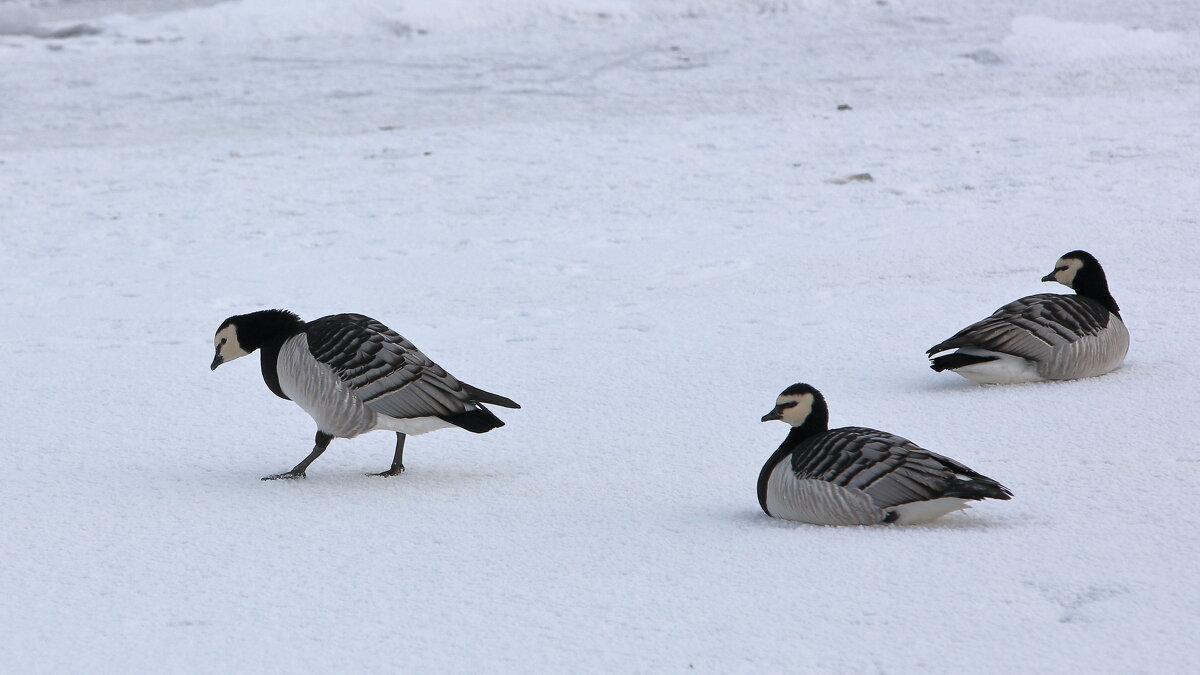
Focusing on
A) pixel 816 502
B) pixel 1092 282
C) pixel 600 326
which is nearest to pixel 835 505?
pixel 816 502

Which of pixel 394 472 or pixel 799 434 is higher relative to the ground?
pixel 799 434

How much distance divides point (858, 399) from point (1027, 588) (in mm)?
2031

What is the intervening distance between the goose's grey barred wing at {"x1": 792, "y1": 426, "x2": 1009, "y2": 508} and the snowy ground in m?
0.14

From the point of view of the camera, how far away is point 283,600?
10.3 feet

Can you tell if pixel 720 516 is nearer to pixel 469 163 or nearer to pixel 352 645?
pixel 352 645

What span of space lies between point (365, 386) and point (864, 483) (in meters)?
1.68

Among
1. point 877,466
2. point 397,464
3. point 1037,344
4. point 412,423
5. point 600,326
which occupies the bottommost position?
point 600,326

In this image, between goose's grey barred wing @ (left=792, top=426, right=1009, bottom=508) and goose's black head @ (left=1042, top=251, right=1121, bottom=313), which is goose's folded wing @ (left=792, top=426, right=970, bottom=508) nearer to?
goose's grey barred wing @ (left=792, top=426, right=1009, bottom=508)

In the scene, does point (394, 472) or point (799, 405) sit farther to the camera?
point (394, 472)

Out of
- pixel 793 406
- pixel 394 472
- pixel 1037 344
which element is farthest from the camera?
pixel 1037 344

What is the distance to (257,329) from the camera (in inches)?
172

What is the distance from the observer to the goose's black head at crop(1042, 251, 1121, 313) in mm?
5312

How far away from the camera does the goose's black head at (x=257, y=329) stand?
4.34m

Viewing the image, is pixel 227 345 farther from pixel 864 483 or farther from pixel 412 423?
pixel 864 483
